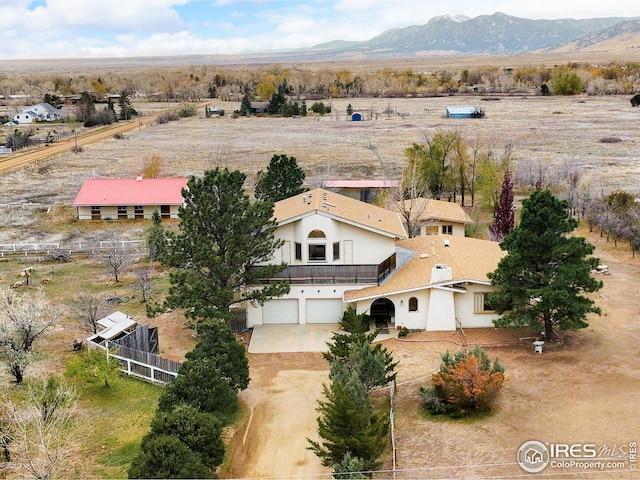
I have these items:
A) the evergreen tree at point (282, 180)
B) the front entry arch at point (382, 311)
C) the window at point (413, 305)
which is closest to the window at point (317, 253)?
the front entry arch at point (382, 311)

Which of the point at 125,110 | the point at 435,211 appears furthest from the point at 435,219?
the point at 125,110

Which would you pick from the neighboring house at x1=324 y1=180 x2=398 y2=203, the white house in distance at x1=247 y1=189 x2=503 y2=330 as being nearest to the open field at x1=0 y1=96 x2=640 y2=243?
the neighboring house at x1=324 y1=180 x2=398 y2=203

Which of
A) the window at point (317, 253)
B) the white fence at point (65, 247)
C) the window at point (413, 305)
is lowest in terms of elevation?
the white fence at point (65, 247)

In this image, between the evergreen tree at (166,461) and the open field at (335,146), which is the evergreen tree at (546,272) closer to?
the evergreen tree at (166,461)

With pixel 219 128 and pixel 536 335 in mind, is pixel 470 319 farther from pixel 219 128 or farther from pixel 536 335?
pixel 219 128

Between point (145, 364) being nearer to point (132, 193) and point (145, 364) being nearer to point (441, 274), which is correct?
point (441, 274)
